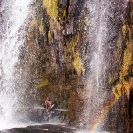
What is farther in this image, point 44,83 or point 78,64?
point 44,83

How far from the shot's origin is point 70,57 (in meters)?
16.5

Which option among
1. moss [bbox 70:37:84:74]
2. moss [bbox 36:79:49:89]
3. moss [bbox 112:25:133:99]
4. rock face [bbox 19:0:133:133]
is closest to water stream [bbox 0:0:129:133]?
rock face [bbox 19:0:133:133]

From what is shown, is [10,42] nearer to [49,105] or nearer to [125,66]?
[49,105]

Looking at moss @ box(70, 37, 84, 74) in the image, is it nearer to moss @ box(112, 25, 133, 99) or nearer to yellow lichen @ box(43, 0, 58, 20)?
yellow lichen @ box(43, 0, 58, 20)

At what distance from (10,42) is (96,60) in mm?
5308

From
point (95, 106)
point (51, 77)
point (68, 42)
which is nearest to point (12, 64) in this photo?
point (51, 77)

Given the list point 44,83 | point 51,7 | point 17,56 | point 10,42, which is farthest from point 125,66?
point 10,42

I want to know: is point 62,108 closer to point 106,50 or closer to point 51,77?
point 51,77

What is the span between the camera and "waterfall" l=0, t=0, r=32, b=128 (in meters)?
18.2

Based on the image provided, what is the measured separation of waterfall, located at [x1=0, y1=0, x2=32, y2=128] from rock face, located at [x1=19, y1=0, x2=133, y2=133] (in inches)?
19.9

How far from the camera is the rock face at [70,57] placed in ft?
47.3

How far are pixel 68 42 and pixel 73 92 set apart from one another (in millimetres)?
2443

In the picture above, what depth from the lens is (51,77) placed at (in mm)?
17391

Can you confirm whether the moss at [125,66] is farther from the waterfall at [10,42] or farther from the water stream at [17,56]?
the waterfall at [10,42]
